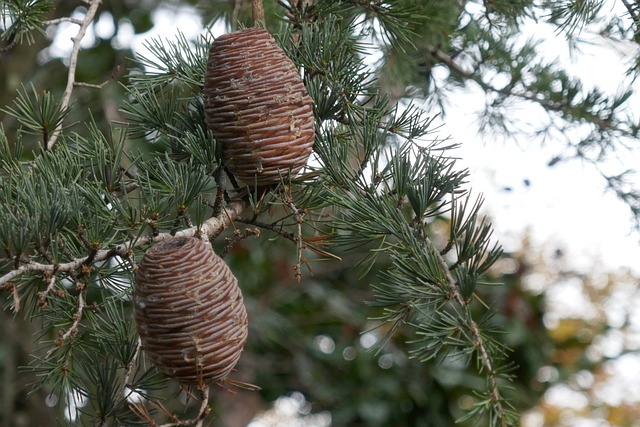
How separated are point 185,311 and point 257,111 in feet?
0.50

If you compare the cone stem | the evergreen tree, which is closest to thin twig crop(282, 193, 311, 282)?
the evergreen tree

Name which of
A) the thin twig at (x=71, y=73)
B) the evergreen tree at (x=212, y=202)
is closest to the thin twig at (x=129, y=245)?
the evergreen tree at (x=212, y=202)

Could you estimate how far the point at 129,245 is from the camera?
450 mm

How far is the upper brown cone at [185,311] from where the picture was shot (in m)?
A: 0.43

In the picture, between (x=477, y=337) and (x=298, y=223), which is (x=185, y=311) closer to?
(x=298, y=223)

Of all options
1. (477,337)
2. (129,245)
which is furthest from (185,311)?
(477,337)

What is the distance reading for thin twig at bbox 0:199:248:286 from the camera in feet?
1.27

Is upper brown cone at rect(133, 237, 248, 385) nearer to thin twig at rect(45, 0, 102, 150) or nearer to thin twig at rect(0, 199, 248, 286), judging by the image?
thin twig at rect(0, 199, 248, 286)

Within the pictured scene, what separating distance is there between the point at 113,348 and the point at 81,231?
0.48 ft

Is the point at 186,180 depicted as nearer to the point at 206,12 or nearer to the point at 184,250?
the point at 184,250

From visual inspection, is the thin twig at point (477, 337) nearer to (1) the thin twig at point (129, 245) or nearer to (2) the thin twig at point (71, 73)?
(1) the thin twig at point (129, 245)

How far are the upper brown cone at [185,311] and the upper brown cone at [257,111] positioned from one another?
8 centimetres

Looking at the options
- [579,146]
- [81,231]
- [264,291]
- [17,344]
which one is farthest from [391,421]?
[81,231]

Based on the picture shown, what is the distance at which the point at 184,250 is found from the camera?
1.42 ft
